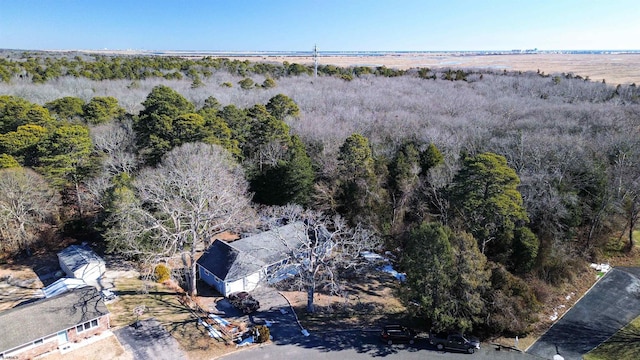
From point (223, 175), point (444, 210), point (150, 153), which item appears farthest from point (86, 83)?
point (444, 210)

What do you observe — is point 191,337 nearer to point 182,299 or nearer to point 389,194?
point 182,299

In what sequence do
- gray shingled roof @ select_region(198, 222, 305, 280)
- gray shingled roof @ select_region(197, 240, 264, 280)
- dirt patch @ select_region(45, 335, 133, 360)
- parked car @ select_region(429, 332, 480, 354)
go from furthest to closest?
gray shingled roof @ select_region(198, 222, 305, 280) < gray shingled roof @ select_region(197, 240, 264, 280) < parked car @ select_region(429, 332, 480, 354) < dirt patch @ select_region(45, 335, 133, 360)

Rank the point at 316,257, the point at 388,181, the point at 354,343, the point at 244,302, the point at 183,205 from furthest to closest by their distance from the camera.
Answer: the point at 388,181 → the point at 183,205 → the point at 244,302 → the point at 316,257 → the point at 354,343

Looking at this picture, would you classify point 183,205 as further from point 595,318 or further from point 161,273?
point 595,318

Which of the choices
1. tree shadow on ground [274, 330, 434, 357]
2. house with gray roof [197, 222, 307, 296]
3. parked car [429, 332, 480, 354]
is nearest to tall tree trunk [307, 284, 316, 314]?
tree shadow on ground [274, 330, 434, 357]

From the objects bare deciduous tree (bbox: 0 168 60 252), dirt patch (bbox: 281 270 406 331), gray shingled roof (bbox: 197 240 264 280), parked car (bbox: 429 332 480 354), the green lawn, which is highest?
bare deciduous tree (bbox: 0 168 60 252)

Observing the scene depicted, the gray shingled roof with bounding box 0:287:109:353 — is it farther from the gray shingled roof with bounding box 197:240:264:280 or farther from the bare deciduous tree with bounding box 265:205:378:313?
the bare deciduous tree with bounding box 265:205:378:313

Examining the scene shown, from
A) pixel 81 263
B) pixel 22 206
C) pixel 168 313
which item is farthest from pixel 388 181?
pixel 22 206
